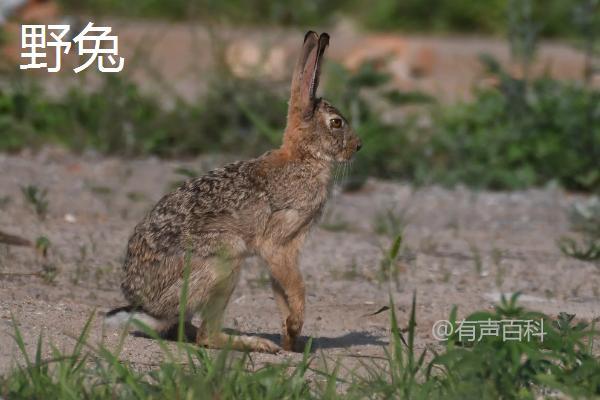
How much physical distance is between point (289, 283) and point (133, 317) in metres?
0.68

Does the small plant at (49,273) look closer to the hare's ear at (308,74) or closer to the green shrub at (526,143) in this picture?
the hare's ear at (308,74)

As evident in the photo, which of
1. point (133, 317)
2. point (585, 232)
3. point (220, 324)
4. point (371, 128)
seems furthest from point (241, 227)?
point (371, 128)

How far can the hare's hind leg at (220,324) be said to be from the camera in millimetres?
4762

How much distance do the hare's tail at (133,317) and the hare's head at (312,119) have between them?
3.46ft

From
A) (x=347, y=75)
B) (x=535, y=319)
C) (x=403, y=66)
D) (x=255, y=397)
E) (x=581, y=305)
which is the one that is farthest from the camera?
Result: (x=403, y=66)

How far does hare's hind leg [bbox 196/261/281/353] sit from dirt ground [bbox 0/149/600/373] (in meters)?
0.11

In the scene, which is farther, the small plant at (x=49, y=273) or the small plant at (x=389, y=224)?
the small plant at (x=389, y=224)

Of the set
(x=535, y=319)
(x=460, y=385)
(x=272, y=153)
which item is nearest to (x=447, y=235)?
(x=272, y=153)

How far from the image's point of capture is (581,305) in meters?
5.88

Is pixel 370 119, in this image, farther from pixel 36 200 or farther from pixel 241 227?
pixel 241 227

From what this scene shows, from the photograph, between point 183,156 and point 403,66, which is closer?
point 183,156

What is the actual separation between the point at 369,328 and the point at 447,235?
2.39 meters

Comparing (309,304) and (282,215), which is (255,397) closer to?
(282,215)

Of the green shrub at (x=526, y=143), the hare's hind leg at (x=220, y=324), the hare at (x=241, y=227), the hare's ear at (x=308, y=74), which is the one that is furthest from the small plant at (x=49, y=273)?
the green shrub at (x=526, y=143)
